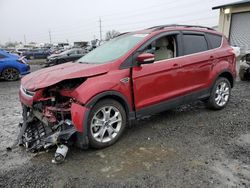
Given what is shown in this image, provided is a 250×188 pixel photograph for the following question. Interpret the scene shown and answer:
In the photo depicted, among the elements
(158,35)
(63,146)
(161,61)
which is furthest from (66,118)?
(158,35)

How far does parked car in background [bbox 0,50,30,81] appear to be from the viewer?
10734mm

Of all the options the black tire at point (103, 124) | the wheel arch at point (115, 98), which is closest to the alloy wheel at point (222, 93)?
the wheel arch at point (115, 98)

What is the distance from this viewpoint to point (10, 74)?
431 inches

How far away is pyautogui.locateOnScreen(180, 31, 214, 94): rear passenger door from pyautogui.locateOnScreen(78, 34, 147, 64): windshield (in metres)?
0.99

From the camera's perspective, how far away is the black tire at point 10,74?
10.8 metres

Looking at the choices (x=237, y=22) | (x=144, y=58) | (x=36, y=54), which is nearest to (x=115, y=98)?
(x=144, y=58)

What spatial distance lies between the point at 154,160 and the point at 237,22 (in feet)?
52.5

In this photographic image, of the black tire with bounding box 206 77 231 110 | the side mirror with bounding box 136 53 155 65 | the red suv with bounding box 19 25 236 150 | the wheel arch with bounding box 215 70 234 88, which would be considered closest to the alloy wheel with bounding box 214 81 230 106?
the black tire with bounding box 206 77 231 110

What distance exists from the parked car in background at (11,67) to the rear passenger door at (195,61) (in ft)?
29.2

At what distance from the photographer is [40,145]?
350cm

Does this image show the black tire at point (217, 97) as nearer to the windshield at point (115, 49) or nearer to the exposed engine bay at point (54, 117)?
the windshield at point (115, 49)

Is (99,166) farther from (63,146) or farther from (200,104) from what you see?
(200,104)

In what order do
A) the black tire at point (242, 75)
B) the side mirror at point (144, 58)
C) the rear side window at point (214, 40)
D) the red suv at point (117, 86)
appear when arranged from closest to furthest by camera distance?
1. the red suv at point (117, 86)
2. the side mirror at point (144, 58)
3. the rear side window at point (214, 40)
4. the black tire at point (242, 75)

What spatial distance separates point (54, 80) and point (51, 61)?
13307 mm
